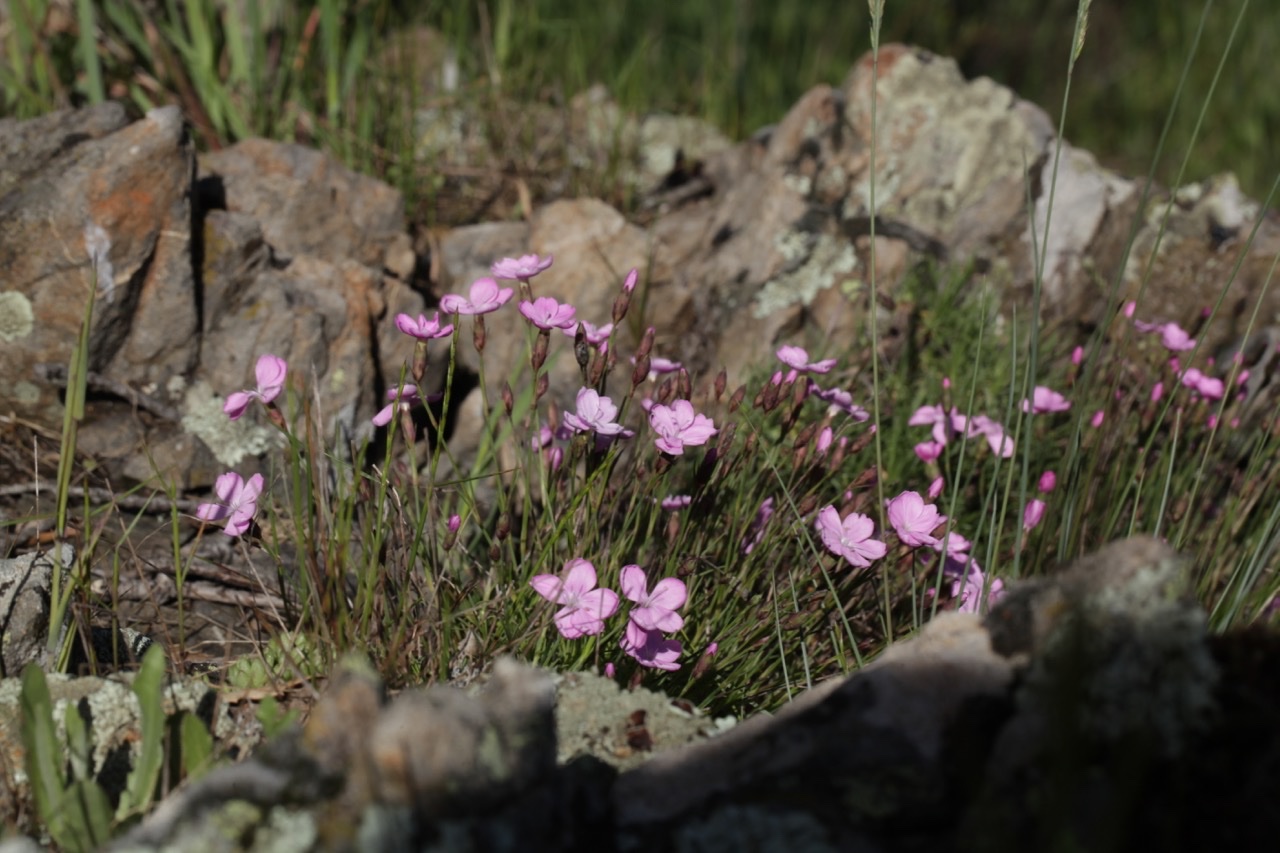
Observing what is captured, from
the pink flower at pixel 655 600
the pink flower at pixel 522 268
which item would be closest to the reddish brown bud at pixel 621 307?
the pink flower at pixel 522 268

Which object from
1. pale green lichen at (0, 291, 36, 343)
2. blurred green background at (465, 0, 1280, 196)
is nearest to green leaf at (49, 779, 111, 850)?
pale green lichen at (0, 291, 36, 343)

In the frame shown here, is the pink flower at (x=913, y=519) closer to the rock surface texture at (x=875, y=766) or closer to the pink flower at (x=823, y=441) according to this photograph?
the pink flower at (x=823, y=441)

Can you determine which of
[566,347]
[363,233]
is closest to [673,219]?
[566,347]

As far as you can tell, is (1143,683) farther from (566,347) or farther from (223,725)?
(566,347)

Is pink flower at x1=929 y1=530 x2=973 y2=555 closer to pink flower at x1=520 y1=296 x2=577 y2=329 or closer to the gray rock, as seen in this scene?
pink flower at x1=520 y1=296 x2=577 y2=329

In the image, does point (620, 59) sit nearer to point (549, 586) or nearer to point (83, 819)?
point (549, 586)

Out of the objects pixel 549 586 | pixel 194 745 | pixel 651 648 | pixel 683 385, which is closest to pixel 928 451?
pixel 683 385
